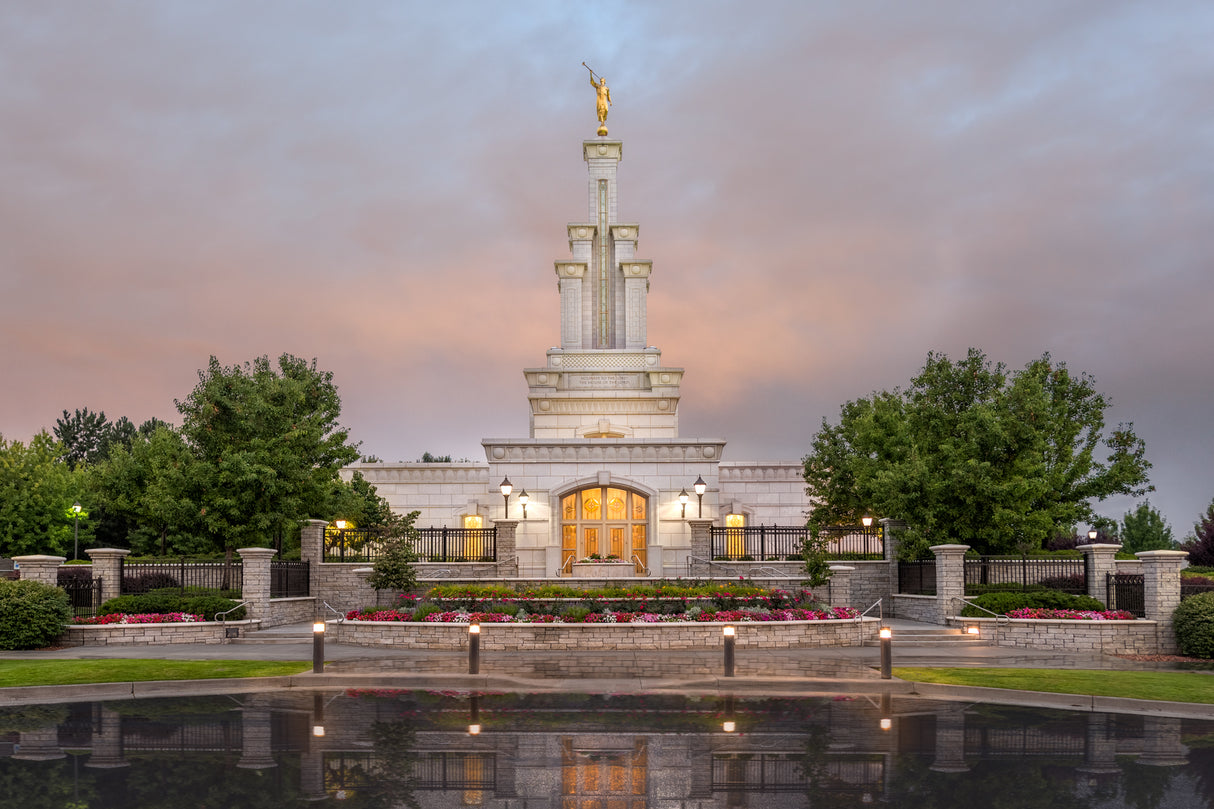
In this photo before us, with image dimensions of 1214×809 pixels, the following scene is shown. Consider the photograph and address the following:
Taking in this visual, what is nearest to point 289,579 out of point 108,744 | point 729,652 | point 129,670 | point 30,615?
point 30,615

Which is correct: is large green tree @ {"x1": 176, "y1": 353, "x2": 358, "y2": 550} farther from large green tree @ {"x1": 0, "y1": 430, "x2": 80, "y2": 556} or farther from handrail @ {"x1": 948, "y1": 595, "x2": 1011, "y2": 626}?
large green tree @ {"x1": 0, "y1": 430, "x2": 80, "y2": 556}

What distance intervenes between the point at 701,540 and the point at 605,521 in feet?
19.4

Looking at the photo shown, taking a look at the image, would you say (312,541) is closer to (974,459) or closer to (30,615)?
(30,615)

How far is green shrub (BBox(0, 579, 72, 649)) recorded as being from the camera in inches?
827

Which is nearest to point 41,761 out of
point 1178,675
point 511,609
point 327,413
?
point 511,609

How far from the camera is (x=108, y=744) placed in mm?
11141

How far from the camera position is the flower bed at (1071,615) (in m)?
21.8

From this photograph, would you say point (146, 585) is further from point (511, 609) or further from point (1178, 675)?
point (1178, 675)

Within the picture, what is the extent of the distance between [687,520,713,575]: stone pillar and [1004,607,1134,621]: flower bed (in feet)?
34.9

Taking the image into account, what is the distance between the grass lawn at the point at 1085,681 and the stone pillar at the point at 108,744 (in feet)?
39.3

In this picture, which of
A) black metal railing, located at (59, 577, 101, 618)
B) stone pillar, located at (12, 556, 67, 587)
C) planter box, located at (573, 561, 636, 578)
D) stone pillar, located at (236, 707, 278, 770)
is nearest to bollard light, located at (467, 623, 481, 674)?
stone pillar, located at (236, 707, 278, 770)

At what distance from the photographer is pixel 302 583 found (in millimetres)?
28594

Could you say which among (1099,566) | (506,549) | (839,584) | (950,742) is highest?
(506,549)

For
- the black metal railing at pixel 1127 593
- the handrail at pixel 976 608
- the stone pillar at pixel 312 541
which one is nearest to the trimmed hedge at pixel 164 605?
the stone pillar at pixel 312 541
